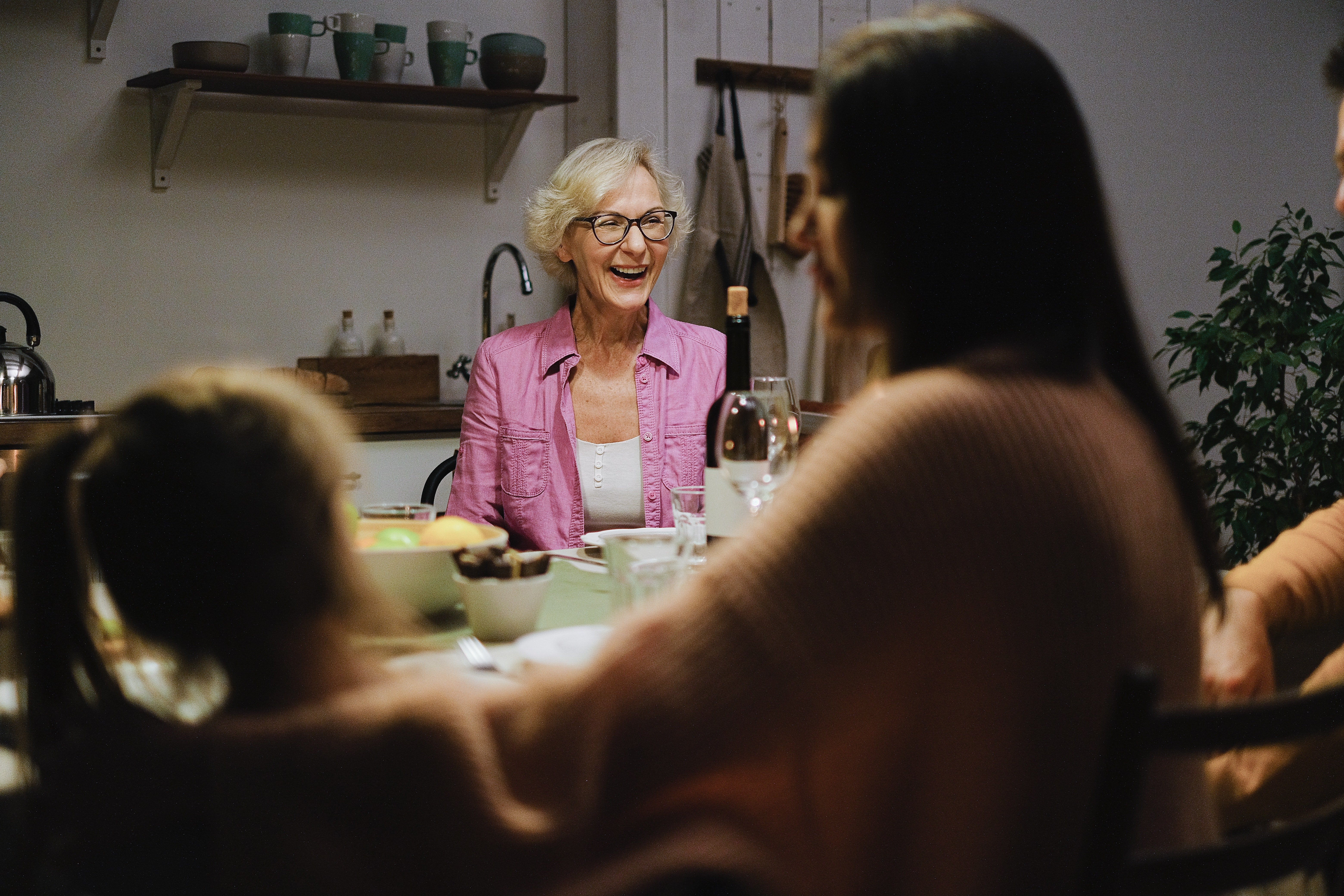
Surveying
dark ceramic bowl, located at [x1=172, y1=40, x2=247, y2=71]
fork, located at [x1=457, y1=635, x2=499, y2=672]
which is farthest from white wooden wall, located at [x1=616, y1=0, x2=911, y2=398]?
fork, located at [x1=457, y1=635, x2=499, y2=672]

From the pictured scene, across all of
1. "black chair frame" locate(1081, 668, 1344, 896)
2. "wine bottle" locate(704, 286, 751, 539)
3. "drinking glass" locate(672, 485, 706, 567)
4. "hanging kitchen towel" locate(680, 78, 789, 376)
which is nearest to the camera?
"black chair frame" locate(1081, 668, 1344, 896)

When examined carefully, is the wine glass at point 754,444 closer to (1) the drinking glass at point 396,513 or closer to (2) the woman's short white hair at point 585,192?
(1) the drinking glass at point 396,513

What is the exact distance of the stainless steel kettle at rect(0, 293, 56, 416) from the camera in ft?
8.88

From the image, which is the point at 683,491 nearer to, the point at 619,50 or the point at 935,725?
the point at 935,725

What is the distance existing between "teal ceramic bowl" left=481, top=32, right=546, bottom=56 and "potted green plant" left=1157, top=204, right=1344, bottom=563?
6.43ft

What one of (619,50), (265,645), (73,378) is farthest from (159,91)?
(265,645)

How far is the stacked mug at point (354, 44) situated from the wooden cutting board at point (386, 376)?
29.2 inches

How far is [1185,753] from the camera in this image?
725mm

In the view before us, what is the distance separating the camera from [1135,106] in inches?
183

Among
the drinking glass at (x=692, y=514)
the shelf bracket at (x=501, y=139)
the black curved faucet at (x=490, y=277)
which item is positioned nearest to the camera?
the drinking glass at (x=692, y=514)

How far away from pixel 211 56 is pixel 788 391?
2.11 m

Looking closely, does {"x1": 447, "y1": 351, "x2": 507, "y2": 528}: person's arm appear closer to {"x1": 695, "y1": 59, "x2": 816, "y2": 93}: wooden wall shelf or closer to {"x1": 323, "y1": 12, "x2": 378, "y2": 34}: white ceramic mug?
{"x1": 323, "y1": 12, "x2": 378, "y2": 34}: white ceramic mug

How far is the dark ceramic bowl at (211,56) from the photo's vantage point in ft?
10.0

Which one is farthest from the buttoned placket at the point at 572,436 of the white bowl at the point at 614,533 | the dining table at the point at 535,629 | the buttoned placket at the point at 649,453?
the dining table at the point at 535,629
